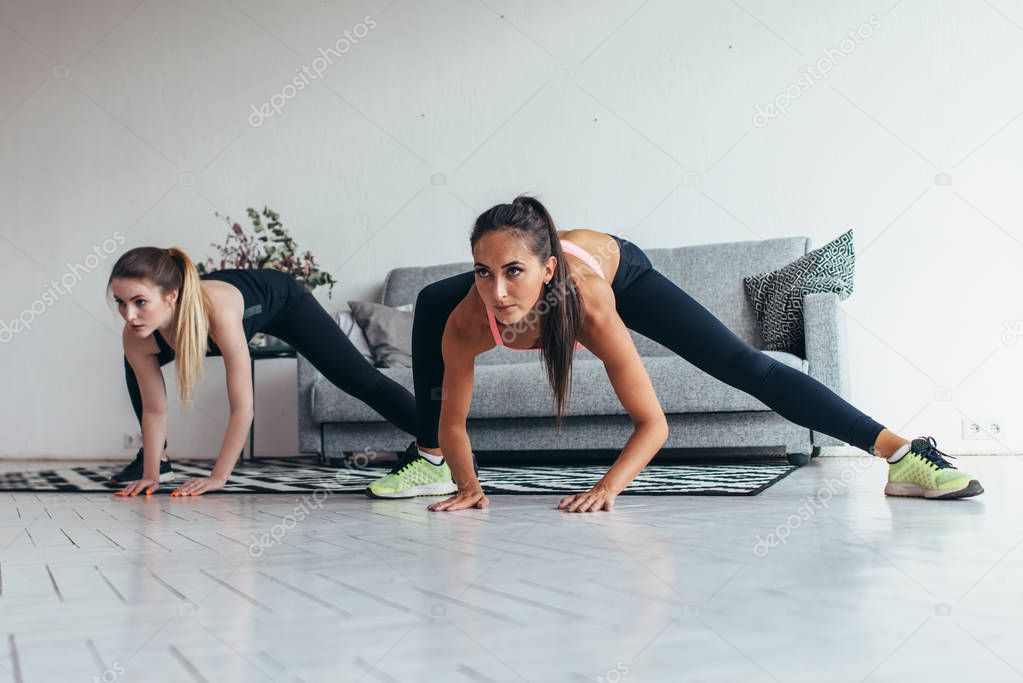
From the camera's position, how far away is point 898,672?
31.4 inches

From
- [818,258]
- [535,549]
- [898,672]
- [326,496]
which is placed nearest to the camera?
[898,672]

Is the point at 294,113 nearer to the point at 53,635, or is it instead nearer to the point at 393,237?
the point at 393,237

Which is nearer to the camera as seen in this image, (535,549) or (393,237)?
(535,549)

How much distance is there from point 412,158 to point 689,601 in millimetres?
4120

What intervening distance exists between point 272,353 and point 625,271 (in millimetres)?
2553

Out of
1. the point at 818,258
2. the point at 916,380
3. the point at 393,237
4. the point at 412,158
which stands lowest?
the point at 916,380

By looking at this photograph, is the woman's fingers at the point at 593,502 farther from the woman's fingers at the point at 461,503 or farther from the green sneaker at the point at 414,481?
the green sneaker at the point at 414,481

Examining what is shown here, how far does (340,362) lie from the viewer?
2.93m

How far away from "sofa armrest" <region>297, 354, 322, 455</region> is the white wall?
0.88 meters

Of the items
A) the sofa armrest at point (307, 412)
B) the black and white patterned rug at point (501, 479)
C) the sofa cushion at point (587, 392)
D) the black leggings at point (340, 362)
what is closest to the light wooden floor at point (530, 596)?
the black and white patterned rug at point (501, 479)

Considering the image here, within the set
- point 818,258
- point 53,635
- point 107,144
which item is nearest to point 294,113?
point 107,144

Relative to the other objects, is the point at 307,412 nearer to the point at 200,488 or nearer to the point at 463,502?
the point at 200,488

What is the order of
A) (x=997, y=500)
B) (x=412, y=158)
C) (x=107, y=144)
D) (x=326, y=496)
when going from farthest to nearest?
(x=107, y=144)
(x=412, y=158)
(x=326, y=496)
(x=997, y=500)

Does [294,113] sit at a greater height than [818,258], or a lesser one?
greater
